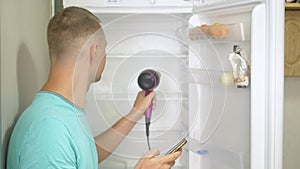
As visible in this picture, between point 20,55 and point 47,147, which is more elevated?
point 20,55

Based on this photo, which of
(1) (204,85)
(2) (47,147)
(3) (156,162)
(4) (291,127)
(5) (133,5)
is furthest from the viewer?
(4) (291,127)

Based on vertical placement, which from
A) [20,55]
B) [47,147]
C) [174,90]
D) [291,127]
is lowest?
[291,127]

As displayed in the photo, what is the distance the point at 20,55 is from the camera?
1398 mm

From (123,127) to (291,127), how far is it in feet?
3.87

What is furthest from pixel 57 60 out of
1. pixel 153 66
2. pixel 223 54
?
pixel 223 54

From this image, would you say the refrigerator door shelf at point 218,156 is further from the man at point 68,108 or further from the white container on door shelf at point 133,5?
the white container on door shelf at point 133,5

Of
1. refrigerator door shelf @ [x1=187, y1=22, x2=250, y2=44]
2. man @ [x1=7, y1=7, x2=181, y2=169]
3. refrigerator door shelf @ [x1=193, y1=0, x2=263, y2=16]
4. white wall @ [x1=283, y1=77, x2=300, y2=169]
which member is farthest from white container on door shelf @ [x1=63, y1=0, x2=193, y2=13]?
white wall @ [x1=283, y1=77, x2=300, y2=169]

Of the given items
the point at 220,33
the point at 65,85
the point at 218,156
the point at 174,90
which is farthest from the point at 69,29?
the point at 218,156

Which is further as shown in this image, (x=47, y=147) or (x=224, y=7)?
(x=224, y=7)

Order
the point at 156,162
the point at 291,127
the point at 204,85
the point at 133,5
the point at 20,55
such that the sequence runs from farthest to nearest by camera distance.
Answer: the point at 291,127
the point at 133,5
the point at 204,85
the point at 20,55
the point at 156,162

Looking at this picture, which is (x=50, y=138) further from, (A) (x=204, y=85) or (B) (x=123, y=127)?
(A) (x=204, y=85)

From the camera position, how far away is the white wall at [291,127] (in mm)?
2277

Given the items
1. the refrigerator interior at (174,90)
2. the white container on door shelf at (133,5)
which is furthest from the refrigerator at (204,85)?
the white container on door shelf at (133,5)

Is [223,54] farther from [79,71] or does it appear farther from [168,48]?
[79,71]
